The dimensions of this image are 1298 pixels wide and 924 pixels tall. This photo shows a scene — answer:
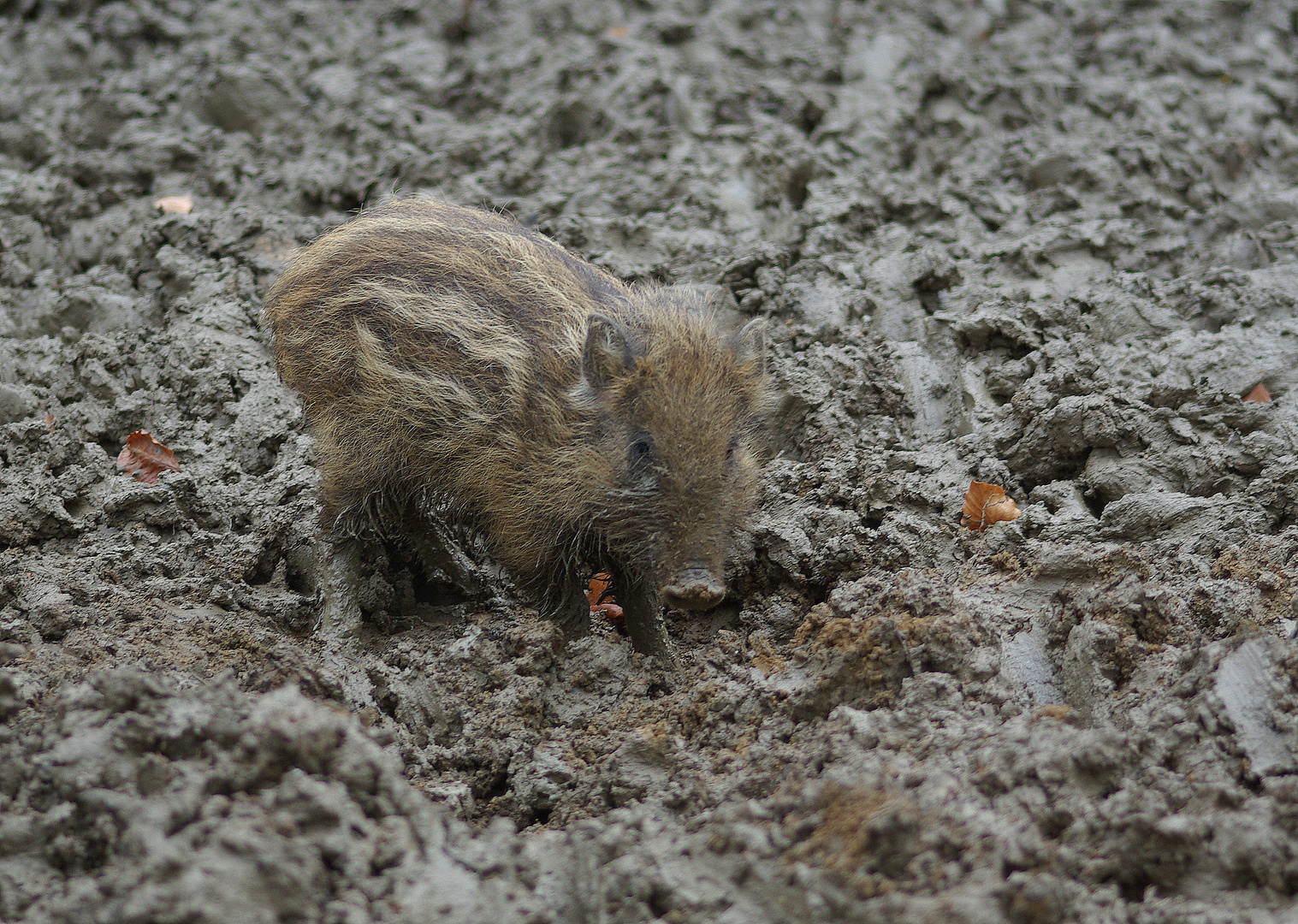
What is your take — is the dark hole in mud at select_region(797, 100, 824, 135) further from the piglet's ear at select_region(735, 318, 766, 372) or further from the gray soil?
the piglet's ear at select_region(735, 318, 766, 372)

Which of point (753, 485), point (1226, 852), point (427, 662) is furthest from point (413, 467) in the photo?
point (1226, 852)

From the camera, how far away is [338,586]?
147 inches

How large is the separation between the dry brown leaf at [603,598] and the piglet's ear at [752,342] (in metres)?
0.96

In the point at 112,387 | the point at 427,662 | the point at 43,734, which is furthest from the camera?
the point at 112,387

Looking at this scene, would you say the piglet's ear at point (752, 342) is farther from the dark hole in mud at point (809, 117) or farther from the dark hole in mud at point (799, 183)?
the dark hole in mud at point (809, 117)

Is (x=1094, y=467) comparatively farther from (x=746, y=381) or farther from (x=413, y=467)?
(x=413, y=467)

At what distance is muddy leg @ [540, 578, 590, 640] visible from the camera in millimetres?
3594

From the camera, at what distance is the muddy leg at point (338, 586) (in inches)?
143

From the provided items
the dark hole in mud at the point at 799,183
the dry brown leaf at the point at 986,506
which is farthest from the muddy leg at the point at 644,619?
the dark hole in mud at the point at 799,183

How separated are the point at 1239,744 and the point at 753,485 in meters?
1.70

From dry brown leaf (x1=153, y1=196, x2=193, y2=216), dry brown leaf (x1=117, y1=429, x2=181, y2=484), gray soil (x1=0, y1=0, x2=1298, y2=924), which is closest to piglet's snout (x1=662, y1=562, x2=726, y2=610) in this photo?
gray soil (x1=0, y1=0, x2=1298, y2=924)

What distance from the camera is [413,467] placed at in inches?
146

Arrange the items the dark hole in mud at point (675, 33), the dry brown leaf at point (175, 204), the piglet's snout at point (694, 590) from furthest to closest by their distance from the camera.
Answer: the dark hole in mud at point (675, 33) < the dry brown leaf at point (175, 204) < the piglet's snout at point (694, 590)

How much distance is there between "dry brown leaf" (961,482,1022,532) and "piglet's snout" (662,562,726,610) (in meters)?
1.08
